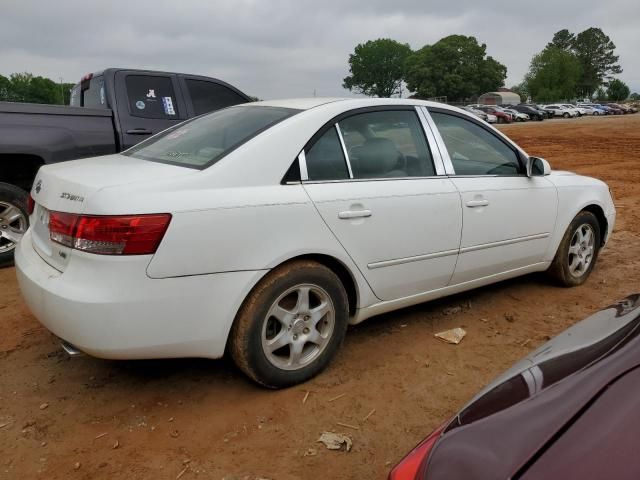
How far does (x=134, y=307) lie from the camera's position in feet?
7.98

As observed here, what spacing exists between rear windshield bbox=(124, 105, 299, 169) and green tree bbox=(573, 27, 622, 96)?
127 metres

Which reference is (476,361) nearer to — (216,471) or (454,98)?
(216,471)

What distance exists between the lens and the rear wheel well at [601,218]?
4.69m

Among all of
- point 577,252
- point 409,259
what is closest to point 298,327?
point 409,259

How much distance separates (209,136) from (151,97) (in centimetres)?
324

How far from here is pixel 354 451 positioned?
251cm

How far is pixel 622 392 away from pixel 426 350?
2272 mm

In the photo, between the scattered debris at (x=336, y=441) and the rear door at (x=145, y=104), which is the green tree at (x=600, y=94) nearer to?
the rear door at (x=145, y=104)

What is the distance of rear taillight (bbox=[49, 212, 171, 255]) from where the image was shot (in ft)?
7.89

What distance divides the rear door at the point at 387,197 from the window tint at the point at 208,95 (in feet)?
11.4

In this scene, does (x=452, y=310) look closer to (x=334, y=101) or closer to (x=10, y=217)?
(x=334, y=101)

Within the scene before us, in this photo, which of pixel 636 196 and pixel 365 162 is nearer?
pixel 365 162

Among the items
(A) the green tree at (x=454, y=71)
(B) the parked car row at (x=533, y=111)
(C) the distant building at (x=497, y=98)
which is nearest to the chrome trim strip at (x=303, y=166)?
(B) the parked car row at (x=533, y=111)

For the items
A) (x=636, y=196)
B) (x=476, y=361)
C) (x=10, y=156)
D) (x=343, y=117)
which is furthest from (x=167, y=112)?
(x=636, y=196)
